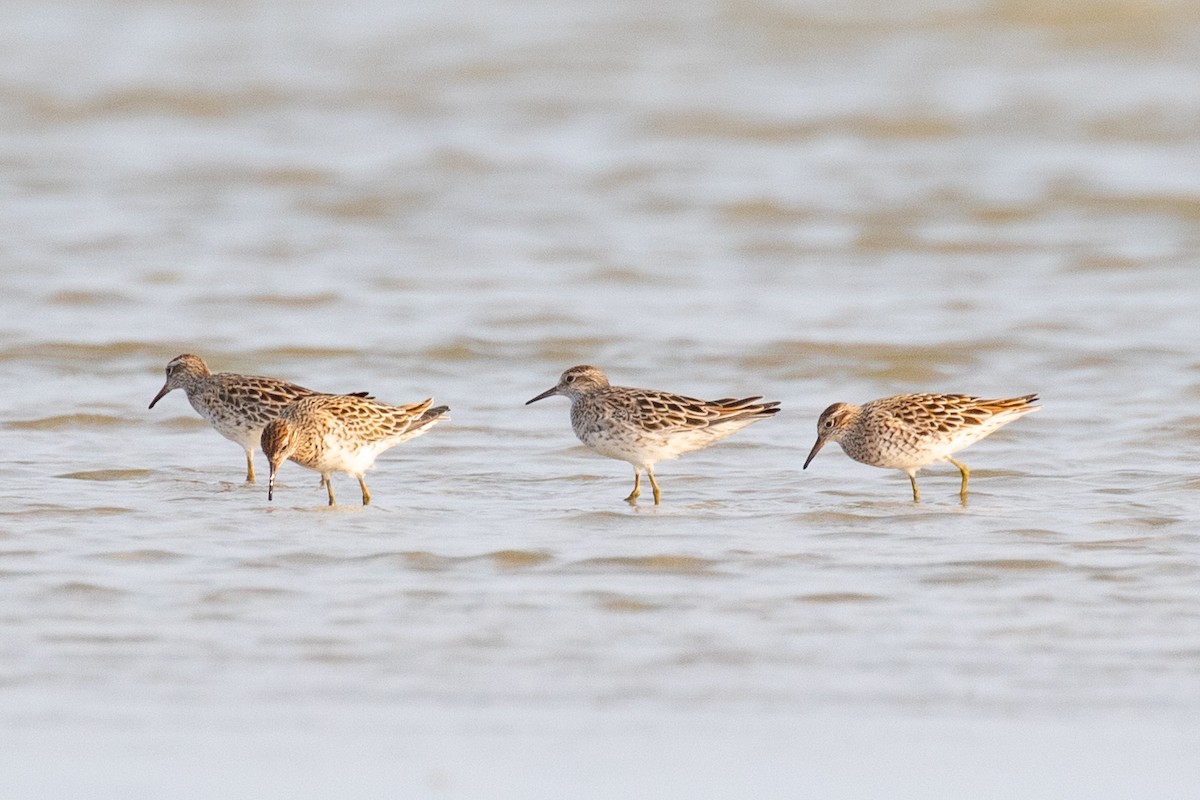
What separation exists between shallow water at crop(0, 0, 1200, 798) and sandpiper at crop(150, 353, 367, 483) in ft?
0.83

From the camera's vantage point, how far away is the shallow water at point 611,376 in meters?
6.14

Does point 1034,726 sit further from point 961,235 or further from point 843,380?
point 961,235

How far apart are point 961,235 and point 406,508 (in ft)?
31.9

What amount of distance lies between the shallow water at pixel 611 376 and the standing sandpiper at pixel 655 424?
305 millimetres

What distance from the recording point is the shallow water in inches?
242

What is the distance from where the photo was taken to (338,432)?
32.3 ft

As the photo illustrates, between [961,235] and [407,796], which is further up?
[961,235]

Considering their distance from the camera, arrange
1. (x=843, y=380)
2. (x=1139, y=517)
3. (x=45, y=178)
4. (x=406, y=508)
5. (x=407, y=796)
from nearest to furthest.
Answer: (x=407, y=796)
(x=1139, y=517)
(x=406, y=508)
(x=843, y=380)
(x=45, y=178)

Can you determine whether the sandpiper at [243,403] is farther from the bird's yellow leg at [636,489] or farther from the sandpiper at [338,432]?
the bird's yellow leg at [636,489]

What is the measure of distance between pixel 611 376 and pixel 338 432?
3.91m

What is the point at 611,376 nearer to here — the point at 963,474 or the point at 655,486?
the point at 655,486

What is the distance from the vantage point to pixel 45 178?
2058cm

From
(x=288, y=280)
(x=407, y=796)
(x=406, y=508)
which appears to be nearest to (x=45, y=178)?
(x=288, y=280)

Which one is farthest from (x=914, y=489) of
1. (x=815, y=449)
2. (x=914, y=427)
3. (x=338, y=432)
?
(x=338, y=432)
